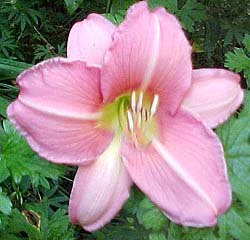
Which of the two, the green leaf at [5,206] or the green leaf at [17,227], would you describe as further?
the green leaf at [17,227]

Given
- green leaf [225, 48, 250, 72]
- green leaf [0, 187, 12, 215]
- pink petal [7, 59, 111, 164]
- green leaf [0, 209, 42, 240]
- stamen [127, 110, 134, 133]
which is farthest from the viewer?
green leaf [225, 48, 250, 72]

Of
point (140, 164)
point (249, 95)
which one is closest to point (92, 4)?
point (249, 95)

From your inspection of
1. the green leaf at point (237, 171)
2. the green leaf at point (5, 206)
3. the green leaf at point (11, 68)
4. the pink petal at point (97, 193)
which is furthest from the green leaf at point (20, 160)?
the green leaf at point (11, 68)

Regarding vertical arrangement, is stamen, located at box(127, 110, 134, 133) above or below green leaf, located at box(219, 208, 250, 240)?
above

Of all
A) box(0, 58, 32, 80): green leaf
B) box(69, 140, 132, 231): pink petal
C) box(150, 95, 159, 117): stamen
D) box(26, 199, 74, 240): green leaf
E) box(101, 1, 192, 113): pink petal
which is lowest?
box(26, 199, 74, 240): green leaf

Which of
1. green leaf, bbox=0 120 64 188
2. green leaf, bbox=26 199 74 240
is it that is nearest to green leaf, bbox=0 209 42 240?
green leaf, bbox=26 199 74 240

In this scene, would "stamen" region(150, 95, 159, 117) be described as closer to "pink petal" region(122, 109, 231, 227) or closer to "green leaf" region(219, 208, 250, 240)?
"pink petal" region(122, 109, 231, 227)

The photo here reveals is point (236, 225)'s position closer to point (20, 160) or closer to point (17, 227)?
point (20, 160)

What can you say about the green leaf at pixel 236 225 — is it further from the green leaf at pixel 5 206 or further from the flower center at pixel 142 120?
the green leaf at pixel 5 206
